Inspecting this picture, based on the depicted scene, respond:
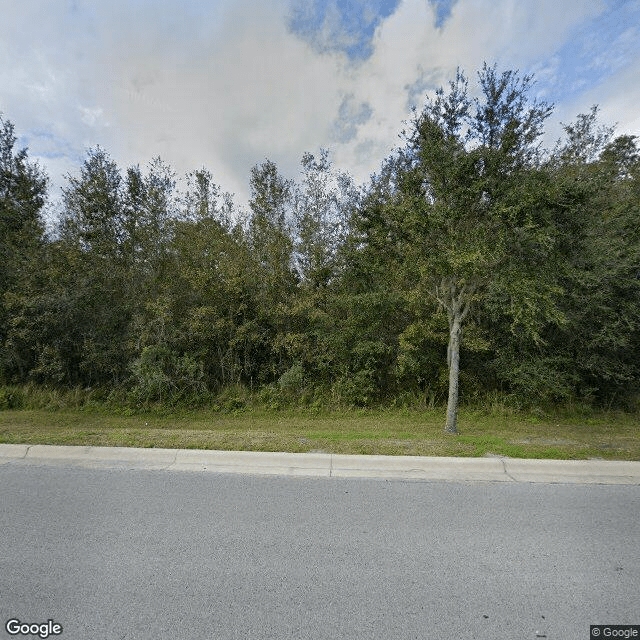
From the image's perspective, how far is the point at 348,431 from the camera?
718 cm

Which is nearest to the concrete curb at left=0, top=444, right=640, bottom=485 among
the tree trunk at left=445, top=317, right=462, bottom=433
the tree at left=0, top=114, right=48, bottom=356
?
the tree trunk at left=445, top=317, right=462, bottom=433

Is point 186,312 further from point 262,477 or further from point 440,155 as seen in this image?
point 440,155

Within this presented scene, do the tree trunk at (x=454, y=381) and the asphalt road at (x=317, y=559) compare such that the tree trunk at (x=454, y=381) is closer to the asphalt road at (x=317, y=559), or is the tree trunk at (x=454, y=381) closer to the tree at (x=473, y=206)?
the tree at (x=473, y=206)

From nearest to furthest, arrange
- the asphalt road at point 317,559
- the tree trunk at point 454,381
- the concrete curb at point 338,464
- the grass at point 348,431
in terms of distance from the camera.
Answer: the asphalt road at point 317,559
the concrete curb at point 338,464
the grass at point 348,431
the tree trunk at point 454,381

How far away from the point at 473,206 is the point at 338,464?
5.15 metres

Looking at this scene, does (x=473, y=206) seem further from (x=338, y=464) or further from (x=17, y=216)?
(x=17, y=216)

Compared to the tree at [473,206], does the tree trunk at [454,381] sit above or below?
below

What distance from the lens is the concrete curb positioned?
4656 mm

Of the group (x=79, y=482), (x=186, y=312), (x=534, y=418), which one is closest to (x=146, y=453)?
(x=79, y=482)

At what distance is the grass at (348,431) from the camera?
18.2ft

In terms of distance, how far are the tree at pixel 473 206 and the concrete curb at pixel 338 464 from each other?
225 cm

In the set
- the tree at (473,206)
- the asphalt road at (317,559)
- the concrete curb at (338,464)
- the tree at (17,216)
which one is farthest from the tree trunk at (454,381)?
the tree at (17,216)

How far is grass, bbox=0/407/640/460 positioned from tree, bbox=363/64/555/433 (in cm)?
132

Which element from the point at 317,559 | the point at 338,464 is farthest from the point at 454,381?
the point at 317,559
